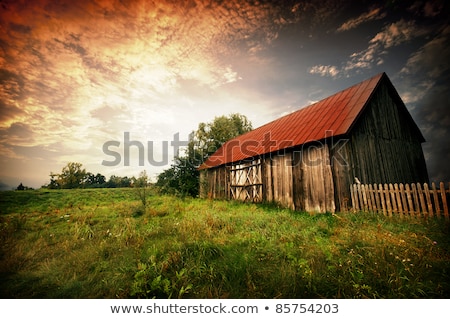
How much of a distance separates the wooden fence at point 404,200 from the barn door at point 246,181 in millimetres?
5507

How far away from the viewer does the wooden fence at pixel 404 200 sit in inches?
227

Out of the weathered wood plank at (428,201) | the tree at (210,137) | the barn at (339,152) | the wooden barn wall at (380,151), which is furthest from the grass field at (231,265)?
the tree at (210,137)

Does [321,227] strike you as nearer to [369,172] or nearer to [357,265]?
[357,265]

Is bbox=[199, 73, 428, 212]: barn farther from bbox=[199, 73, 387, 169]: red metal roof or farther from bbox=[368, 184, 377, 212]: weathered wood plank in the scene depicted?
bbox=[368, 184, 377, 212]: weathered wood plank

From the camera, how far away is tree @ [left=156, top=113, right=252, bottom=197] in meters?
18.9

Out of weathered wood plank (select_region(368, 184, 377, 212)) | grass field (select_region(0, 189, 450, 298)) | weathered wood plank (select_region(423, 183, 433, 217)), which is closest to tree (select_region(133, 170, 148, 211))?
grass field (select_region(0, 189, 450, 298))

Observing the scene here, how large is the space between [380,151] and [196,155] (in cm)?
1877

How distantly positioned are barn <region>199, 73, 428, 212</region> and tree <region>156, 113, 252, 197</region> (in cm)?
823

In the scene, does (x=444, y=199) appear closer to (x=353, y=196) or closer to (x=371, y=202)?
(x=371, y=202)

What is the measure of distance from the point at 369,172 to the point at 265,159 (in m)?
5.32

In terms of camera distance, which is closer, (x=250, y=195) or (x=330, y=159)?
(x=330, y=159)
